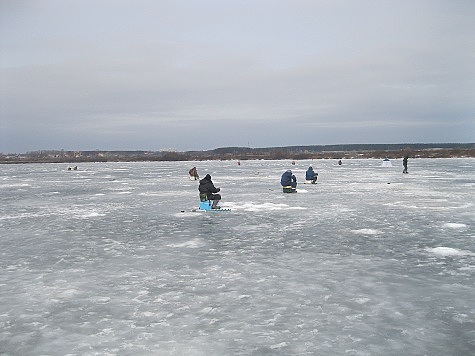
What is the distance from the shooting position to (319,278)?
22.3ft

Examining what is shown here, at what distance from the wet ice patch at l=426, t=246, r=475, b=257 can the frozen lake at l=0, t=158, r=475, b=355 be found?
9 cm

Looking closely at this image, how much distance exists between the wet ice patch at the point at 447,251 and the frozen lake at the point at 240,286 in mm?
89

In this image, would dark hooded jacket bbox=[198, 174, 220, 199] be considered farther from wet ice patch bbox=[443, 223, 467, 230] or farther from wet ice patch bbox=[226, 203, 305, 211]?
wet ice patch bbox=[443, 223, 467, 230]

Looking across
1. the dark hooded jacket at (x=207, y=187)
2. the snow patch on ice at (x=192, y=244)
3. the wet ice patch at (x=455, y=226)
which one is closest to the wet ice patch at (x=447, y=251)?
the wet ice patch at (x=455, y=226)

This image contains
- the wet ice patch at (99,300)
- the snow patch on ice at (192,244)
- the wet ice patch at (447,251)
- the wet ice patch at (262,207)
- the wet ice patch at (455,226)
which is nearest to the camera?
the wet ice patch at (99,300)

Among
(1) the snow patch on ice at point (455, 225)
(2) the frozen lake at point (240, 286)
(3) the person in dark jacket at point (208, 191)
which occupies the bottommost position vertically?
(1) the snow patch on ice at point (455, 225)

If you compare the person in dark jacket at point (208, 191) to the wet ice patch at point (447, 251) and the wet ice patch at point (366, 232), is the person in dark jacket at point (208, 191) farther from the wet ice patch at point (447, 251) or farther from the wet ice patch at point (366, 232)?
the wet ice patch at point (447, 251)

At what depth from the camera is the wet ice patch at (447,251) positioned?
8.25 meters

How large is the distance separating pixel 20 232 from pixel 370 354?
1002 centimetres

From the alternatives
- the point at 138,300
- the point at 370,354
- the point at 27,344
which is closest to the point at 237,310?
the point at 138,300

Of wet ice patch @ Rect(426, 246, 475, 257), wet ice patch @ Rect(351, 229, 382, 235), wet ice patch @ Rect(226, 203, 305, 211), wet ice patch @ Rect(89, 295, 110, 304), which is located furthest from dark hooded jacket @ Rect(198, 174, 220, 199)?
wet ice patch @ Rect(89, 295, 110, 304)

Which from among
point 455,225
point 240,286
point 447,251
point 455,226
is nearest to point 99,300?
point 240,286

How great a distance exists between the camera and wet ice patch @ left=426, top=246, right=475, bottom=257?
8.25m

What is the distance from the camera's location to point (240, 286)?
645 cm
